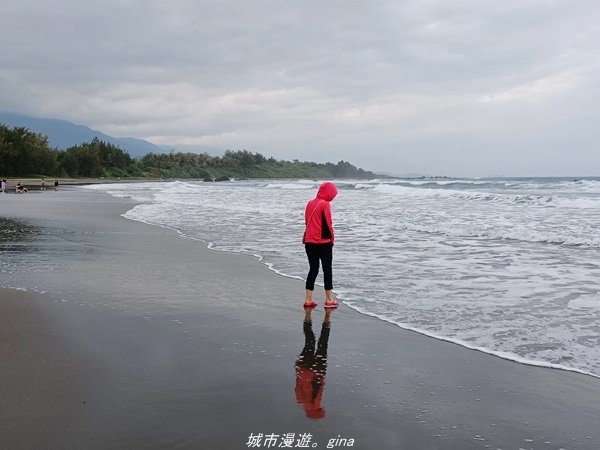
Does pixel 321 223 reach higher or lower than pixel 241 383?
higher

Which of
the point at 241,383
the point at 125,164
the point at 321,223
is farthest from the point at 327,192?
the point at 125,164

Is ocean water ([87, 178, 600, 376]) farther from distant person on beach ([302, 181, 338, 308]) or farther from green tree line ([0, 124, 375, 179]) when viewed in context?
green tree line ([0, 124, 375, 179])

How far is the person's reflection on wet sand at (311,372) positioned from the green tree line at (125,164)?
75.6 m

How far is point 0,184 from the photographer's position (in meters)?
43.6

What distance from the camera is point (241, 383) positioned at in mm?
4047

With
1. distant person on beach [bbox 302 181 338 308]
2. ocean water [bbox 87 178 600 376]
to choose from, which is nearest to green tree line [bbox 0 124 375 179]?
ocean water [bbox 87 178 600 376]

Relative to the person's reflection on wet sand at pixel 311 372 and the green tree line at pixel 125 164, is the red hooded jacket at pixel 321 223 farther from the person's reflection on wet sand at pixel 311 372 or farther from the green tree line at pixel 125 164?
the green tree line at pixel 125 164

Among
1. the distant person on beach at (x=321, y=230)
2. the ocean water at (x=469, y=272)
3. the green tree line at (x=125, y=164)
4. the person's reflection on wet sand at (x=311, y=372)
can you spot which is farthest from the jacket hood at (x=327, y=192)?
the green tree line at (x=125, y=164)

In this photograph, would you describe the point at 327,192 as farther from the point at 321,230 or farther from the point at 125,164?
the point at 125,164

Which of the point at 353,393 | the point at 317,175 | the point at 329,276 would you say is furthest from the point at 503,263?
the point at 317,175

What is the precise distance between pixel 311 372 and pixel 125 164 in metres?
112

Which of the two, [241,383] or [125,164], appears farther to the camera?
[125,164]

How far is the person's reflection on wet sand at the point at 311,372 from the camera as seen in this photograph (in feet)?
12.1

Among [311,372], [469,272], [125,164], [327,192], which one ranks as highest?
[125,164]
